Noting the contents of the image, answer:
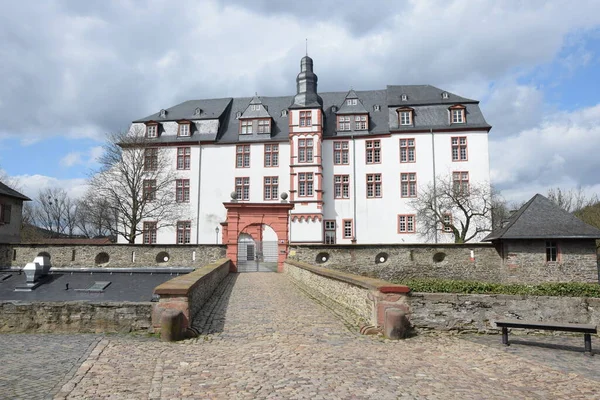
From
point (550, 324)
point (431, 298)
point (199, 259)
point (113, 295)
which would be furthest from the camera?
point (199, 259)

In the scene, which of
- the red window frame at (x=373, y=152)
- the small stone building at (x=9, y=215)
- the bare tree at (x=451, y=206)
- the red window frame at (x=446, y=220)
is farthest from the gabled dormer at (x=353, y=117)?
the small stone building at (x=9, y=215)

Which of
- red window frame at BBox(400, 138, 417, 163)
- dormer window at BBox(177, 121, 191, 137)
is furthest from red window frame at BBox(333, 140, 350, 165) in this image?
dormer window at BBox(177, 121, 191, 137)

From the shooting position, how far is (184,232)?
40188 millimetres

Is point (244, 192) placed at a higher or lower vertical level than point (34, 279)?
higher

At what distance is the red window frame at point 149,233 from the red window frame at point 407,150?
2082 cm

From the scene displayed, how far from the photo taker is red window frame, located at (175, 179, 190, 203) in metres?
40.8

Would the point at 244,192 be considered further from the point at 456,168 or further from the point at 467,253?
the point at 467,253

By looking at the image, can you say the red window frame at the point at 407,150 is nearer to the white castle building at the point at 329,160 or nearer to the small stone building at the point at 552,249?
the white castle building at the point at 329,160

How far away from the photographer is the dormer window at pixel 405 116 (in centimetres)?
3928

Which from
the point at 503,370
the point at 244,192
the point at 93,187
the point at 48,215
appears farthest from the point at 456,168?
the point at 48,215

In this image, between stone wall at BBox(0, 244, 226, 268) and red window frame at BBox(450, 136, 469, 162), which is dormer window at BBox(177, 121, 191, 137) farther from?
red window frame at BBox(450, 136, 469, 162)

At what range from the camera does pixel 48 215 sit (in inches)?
2685

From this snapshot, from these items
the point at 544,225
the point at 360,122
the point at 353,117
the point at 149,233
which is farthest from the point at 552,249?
the point at 149,233

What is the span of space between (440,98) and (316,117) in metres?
10.8
